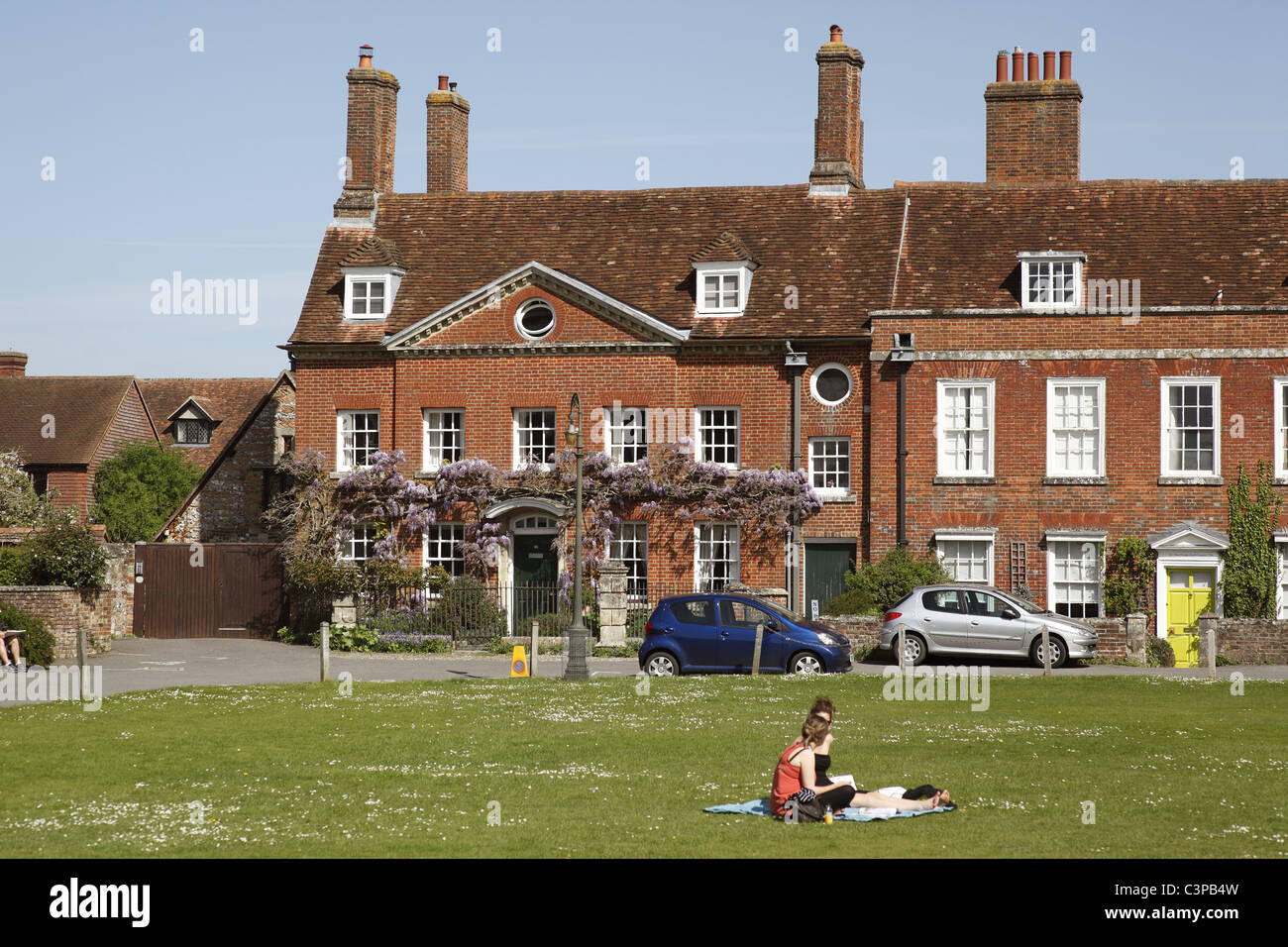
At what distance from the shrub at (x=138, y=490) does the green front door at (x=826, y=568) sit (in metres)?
25.4

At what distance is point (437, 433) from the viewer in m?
37.5

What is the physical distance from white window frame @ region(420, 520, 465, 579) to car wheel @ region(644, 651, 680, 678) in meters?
11.4

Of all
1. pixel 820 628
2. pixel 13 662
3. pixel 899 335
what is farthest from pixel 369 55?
pixel 820 628

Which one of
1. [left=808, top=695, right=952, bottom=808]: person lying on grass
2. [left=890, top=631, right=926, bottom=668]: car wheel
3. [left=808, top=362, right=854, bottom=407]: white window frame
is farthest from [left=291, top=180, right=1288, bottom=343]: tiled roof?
[left=808, top=695, right=952, bottom=808]: person lying on grass

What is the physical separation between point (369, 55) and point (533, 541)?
14300 millimetres

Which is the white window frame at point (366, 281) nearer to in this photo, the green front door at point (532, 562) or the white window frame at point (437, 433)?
the white window frame at point (437, 433)

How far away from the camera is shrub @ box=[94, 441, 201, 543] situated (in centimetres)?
5169

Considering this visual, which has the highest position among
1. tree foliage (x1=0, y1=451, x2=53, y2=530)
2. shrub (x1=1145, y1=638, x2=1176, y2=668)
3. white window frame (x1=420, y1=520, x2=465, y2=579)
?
tree foliage (x1=0, y1=451, x2=53, y2=530)

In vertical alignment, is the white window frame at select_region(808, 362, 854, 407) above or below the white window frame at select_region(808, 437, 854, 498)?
above

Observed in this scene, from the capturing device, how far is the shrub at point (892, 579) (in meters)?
31.9

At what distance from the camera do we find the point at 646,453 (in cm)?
3606

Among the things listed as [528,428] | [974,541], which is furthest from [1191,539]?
[528,428]

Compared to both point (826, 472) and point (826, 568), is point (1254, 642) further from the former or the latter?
point (826, 472)

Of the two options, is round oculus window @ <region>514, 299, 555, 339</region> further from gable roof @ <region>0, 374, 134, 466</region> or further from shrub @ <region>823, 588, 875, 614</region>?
gable roof @ <region>0, 374, 134, 466</region>
